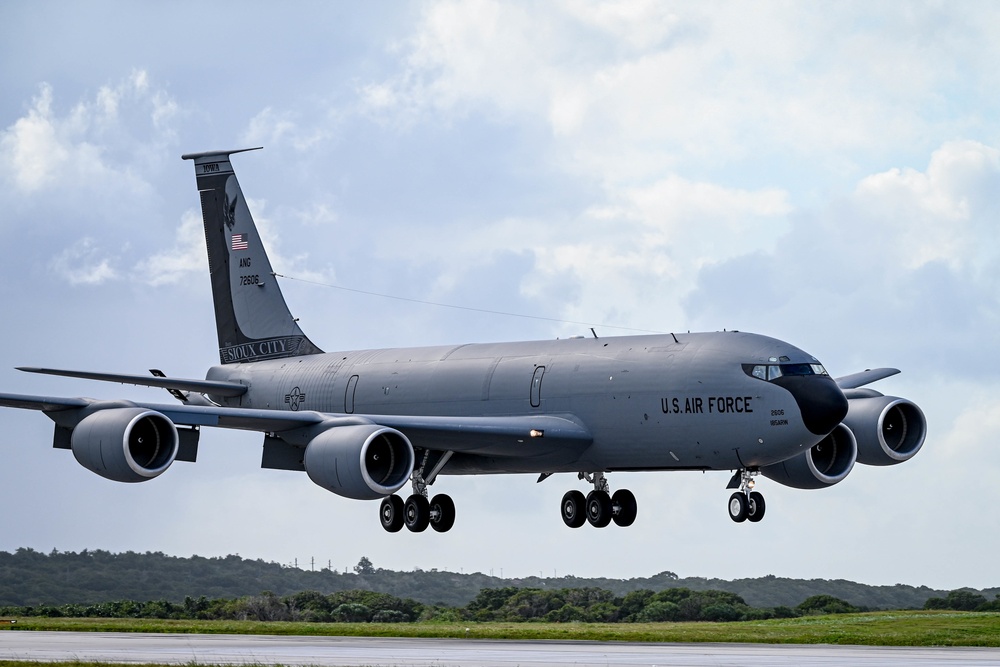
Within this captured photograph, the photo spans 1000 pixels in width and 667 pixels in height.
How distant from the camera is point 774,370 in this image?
3819 centimetres

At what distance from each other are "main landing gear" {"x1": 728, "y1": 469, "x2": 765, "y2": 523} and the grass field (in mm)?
3043

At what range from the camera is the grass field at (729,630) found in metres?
37.1

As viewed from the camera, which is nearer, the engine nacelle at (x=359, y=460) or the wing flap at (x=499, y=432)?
the engine nacelle at (x=359, y=460)

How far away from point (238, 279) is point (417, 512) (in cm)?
1581

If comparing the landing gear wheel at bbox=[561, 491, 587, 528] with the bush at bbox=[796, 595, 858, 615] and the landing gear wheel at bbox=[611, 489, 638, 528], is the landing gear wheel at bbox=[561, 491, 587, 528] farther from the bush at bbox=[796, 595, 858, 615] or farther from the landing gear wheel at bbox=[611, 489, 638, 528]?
the bush at bbox=[796, 595, 858, 615]

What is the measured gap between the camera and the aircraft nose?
3747cm

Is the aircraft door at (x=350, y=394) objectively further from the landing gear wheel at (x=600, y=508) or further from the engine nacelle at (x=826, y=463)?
the engine nacelle at (x=826, y=463)

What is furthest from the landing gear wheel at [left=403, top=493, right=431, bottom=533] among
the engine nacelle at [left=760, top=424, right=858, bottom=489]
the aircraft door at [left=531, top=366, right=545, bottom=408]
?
the engine nacelle at [left=760, top=424, right=858, bottom=489]

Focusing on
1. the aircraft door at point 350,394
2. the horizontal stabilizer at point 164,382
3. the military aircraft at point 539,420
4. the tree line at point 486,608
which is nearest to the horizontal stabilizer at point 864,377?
the military aircraft at point 539,420

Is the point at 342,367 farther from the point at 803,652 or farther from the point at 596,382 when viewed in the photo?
the point at 803,652

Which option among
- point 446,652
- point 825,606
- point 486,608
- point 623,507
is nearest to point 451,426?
point 623,507

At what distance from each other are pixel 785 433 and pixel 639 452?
433cm

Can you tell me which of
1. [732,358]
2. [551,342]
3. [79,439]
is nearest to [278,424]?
[79,439]

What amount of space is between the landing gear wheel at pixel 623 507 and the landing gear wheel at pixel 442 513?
4.80 meters
